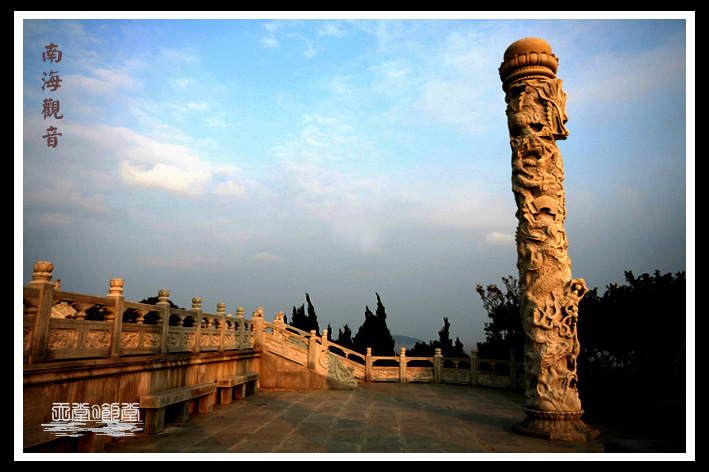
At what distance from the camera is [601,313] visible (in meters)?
11.3

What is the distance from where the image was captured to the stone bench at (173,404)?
5.50 meters

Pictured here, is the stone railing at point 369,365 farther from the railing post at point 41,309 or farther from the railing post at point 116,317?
the railing post at point 41,309

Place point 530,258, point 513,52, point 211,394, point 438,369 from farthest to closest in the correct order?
point 438,369 → point 211,394 → point 513,52 → point 530,258

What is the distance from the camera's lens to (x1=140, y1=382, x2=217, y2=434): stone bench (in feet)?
18.0

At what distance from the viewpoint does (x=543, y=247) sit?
6.36m

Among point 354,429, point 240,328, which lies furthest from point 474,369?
point 354,429

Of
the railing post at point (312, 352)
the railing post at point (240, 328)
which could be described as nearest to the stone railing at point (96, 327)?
the railing post at point (240, 328)

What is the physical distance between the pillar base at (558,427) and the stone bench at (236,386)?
5.13 meters

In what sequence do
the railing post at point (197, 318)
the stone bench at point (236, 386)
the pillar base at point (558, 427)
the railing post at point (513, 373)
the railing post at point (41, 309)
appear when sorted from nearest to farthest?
the railing post at point (41, 309)
the pillar base at point (558, 427)
the railing post at point (197, 318)
the stone bench at point (236, 386)
the railing post at point (513, 373)

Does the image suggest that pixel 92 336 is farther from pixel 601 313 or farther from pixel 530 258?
pixel 601 313

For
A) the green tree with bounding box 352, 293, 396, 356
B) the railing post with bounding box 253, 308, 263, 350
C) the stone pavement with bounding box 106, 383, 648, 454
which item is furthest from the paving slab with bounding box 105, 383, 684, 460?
the green tree with bounding box 352, 293, 396, 356

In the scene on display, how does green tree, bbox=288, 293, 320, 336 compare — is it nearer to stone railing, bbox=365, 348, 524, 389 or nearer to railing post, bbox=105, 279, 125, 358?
stone railing, bbox=365, 348, 524, 389

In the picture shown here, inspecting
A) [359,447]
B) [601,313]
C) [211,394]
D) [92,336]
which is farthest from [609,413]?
[92,336]
